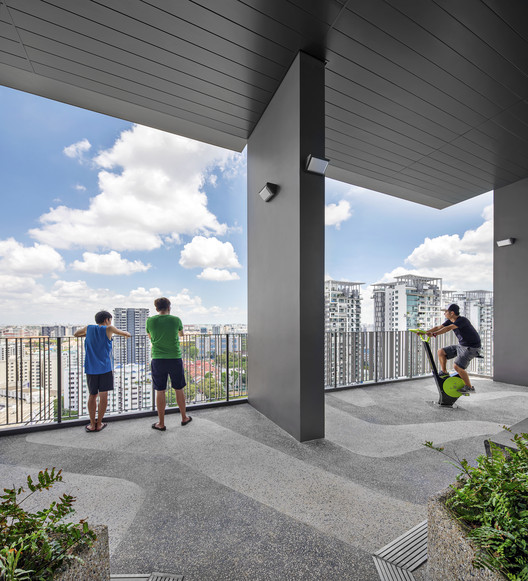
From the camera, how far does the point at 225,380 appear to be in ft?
11.7

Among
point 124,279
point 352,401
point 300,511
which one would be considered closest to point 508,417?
point 352,401

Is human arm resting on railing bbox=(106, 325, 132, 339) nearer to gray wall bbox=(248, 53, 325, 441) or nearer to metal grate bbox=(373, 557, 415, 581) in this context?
gray wall bbox=(248, 53, 325, 441)

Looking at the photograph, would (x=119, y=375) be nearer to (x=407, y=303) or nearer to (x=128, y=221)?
(x=407, y=303)

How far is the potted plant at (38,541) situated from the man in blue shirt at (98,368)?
223 centimetres

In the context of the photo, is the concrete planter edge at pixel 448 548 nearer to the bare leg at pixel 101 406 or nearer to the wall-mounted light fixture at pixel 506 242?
the bare leg at pixel 101 406

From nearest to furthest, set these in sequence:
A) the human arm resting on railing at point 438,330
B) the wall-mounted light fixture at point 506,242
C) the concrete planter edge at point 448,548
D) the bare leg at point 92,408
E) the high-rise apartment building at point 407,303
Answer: the concrete planter edge at point 448,548 < the bare leg at point 92,408 < the human arm resting on railing at point 438,330 < the wall-mounted light fixture at point 506,242 < the high-rise apartment building at point 407,303

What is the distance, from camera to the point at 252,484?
1.81m

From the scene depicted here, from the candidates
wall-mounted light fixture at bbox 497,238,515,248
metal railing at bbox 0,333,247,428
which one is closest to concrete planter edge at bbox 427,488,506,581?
metal railing at bbox 0,333,247,428

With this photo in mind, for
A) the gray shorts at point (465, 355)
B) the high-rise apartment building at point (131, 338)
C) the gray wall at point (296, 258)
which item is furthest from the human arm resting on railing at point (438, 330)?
the high-rise apartment building at point (131, 338)

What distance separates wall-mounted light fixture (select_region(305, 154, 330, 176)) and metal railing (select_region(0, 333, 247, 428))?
233 cm

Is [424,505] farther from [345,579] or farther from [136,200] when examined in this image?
[136,200]

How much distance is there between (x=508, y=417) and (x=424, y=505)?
2.40 meters

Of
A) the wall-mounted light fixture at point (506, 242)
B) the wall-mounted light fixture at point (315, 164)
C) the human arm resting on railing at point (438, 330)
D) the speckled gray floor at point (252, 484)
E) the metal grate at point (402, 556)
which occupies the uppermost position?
the wall-mounted light fixture at point (315, 164)

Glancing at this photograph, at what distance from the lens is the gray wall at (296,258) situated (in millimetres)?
2457
